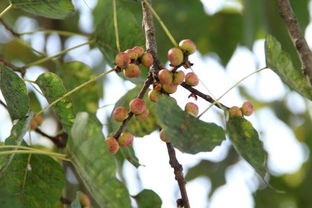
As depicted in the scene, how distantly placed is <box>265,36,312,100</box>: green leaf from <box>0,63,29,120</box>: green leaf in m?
0.40

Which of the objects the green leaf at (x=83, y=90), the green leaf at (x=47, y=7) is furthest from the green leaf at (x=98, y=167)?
the green leaf at (x=83, y=90)

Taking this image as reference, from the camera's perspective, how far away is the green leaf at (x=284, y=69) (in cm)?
101

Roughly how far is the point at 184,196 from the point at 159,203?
0.44ft

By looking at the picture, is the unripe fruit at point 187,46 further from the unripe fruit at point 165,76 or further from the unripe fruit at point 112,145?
the unripe fruit at point 112,145

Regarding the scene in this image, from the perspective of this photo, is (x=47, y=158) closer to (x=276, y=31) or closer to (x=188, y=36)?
(x=188, y=36)

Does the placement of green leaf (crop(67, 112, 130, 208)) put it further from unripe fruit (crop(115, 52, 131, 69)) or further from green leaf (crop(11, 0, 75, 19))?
green leaf (crop(11, 0, 75, 19))

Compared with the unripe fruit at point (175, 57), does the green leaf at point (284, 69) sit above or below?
below

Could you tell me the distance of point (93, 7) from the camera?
5.99 feet

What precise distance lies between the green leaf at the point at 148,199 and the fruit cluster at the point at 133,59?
0.22 metres

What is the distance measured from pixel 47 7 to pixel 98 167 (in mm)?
514

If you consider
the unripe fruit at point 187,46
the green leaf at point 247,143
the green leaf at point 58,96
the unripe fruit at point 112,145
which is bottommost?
the green leaf at point 247,143

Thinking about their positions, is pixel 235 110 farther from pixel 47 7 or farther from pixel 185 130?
pixel 47 7

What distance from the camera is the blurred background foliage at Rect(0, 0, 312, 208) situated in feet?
4.54

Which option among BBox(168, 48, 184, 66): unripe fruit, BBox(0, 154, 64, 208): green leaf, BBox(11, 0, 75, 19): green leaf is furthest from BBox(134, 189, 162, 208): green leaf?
BBox(11, 0, 75, 19): green leaf
